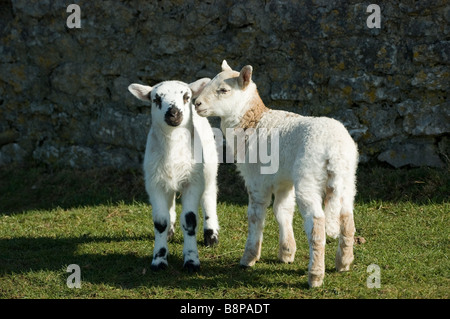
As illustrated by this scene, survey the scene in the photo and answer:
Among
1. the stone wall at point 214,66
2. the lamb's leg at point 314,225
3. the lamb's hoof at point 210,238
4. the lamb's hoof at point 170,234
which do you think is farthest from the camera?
the stone wall at point 214,66

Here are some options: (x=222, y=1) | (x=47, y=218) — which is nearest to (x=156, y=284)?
(x=47, y=218)

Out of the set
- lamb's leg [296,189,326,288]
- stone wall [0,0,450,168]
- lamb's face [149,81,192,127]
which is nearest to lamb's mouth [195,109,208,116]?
lamb's face [149,81,192,127]

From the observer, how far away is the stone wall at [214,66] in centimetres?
840

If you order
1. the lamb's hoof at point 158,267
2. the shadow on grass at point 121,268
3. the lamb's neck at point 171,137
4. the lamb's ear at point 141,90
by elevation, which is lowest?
the shadow on grass at point 121,268

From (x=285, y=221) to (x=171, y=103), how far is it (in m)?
1.70

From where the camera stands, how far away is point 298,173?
5328 mm

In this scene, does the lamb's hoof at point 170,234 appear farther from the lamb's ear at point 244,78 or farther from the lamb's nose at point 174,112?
the lamb's ear at point 244,78

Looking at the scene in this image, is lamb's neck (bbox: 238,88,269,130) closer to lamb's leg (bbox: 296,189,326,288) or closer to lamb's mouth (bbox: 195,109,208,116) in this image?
lamb's mouth (bbox: 195,109,208,116)

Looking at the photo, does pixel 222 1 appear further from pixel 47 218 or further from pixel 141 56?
pixel 47 218

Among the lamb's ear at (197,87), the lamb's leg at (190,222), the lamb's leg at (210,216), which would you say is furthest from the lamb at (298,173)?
the lamb's leg at (210,216)

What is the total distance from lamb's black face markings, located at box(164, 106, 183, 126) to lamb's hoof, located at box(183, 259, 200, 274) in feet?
4.66

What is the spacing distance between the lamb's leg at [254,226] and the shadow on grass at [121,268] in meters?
0.11

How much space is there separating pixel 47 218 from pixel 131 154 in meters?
1.87

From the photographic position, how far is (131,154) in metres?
9.70
